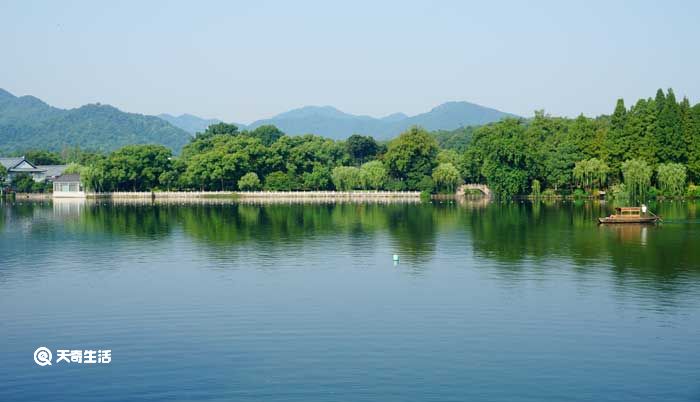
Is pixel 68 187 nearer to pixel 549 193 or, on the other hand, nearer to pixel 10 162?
pixel 10 162

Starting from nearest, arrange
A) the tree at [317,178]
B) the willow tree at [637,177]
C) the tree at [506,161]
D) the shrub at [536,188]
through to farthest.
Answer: the willow tree at [637,177] → the tree at [506,161] → the shrub at [536,188] → the tree at [317,178]

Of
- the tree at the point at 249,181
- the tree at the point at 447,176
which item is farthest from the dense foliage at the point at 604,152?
the tree at the point at 249,181

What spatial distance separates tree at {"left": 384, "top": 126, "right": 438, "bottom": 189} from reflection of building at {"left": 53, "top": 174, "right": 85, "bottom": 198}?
143 feet

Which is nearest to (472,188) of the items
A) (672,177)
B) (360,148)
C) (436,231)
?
(360,148)

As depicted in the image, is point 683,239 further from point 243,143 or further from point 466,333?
point 243,143

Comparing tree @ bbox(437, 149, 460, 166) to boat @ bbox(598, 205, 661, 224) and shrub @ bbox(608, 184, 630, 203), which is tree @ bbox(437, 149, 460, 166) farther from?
boat @ bbox(598, 205, 661, 224)

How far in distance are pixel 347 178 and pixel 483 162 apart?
62.2ft

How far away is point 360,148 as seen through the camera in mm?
114375

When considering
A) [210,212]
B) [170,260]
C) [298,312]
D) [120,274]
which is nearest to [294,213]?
[210,212]

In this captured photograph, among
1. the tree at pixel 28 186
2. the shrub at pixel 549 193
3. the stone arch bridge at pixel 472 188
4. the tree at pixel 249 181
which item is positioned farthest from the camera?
the tree at pixel 28 186

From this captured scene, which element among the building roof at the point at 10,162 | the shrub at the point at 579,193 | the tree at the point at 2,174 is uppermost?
the building roof at the point at 10,162

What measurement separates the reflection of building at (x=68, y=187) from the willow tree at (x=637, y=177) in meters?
71.2

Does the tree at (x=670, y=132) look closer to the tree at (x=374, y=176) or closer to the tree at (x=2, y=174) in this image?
the tree at (x=374, y=176)

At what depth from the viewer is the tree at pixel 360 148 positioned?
374ft
